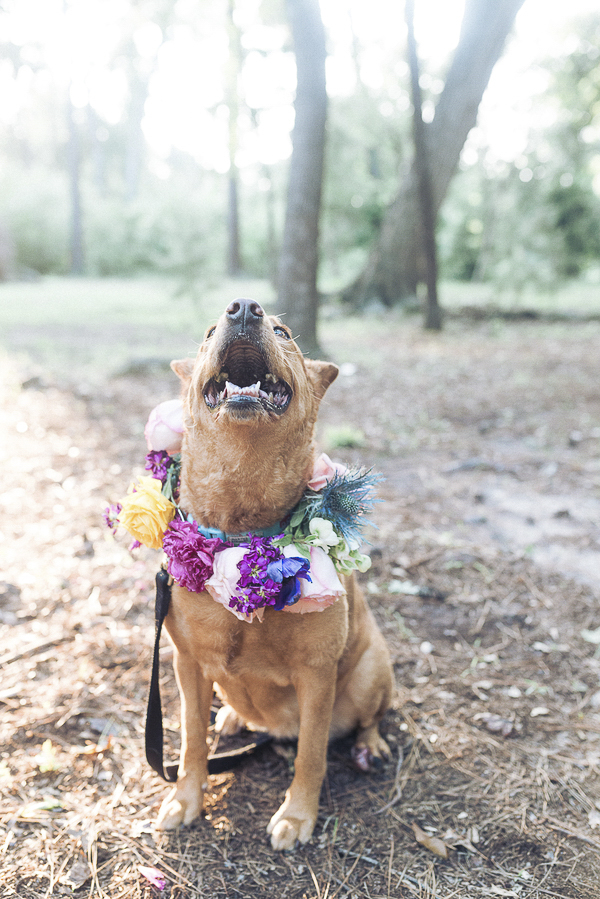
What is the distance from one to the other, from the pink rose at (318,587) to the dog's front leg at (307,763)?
0.28 m

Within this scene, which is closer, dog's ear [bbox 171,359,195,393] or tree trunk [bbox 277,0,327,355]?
dog's ear [bbox 171,359,195,393]

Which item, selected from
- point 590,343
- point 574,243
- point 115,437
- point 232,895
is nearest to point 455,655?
point 232,895

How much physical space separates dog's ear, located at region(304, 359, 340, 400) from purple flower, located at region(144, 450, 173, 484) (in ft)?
2.21

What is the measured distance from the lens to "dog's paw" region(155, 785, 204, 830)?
225 centimetres

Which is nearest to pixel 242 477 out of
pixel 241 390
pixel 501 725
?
pixel 241 390

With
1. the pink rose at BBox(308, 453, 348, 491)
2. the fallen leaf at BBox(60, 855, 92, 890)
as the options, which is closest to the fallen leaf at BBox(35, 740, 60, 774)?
the fallen leaf at BBox(60, 855, 92, 890)

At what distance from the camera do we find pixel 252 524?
84.7 inches

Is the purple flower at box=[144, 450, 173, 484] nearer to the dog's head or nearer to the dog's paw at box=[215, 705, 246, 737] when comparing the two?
the dog's head

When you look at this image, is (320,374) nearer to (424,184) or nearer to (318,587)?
(318,587)

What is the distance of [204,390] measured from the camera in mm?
2090

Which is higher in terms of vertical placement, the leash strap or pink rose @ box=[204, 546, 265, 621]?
pink rose @ box=[204, 546, 265, 621]

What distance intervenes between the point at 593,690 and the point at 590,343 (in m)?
11.1

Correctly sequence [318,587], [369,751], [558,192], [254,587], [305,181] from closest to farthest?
[254,587] → [318,587] → [369,751] → [305,181] → [558,192]

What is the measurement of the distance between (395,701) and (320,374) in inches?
67.3
